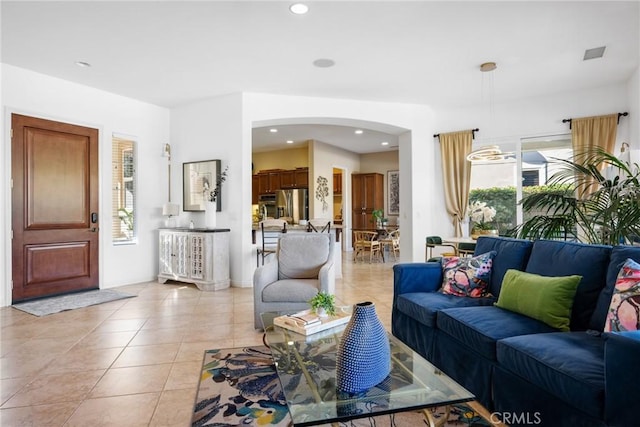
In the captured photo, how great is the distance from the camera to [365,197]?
10430 millimetres

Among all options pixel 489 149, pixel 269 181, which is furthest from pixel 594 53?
pixel 269 181

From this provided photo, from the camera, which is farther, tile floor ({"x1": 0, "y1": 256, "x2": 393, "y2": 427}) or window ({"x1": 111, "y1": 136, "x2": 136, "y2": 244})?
window ({"x1": 111, "y1": 136, "x2": 136, "y2": 244})

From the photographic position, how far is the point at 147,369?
2631mm

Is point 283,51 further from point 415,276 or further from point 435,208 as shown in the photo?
point 435,208

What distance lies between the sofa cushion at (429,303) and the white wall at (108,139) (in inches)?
179

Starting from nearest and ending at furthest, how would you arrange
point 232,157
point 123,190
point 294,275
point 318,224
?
point 294,275 → point 232,157 → point 123,190 → point 318,224

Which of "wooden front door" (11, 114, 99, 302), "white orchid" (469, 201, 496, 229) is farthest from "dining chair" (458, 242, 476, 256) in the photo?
"wooden front door" (11, 114, 99, 302)

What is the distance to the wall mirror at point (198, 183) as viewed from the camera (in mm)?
5652

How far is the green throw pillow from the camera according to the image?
204 cm

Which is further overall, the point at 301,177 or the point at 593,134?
the point at 301,177

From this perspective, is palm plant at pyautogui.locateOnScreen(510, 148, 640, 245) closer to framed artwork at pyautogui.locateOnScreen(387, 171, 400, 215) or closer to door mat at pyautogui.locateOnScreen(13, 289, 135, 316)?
door mat at pyautogui.locateOnScreen(13, 289, 135, 316)

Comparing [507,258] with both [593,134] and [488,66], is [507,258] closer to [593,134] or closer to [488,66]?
[488,66]

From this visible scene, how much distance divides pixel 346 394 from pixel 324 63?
12.7 ft

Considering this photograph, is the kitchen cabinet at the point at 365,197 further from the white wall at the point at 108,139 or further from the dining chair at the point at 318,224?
the white wall at the point at 108,139
